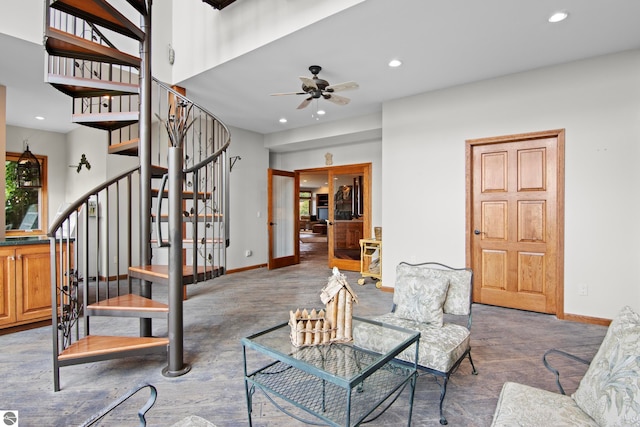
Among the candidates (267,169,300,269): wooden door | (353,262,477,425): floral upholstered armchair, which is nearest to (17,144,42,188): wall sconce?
(267,169,300,269): wooden door

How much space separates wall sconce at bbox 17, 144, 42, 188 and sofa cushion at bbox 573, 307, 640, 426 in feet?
26.6

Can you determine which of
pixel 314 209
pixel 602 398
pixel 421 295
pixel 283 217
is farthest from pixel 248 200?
pixel 314 209

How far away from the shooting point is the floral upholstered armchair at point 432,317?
6.46 ft

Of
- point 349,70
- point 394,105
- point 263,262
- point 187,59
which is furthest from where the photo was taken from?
point 263,262

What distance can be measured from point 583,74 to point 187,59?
4.65 meters

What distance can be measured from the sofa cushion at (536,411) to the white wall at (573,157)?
2.78 m

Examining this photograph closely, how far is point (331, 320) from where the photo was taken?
1973 millimetres

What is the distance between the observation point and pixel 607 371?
1.29 meters

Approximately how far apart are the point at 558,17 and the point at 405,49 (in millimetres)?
1293

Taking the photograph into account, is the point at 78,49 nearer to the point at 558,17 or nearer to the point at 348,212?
the point at 558,17

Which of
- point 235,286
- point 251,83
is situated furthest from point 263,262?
point 251,83

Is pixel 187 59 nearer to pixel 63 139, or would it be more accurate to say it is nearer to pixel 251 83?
pixel 251 83

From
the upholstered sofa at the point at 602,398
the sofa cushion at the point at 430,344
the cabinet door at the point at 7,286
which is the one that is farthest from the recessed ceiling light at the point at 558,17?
the cabinet door at the point at 7,286

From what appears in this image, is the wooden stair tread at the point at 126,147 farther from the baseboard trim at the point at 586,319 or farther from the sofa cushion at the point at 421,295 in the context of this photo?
the baseboard trim at the point at 586,319
